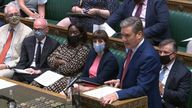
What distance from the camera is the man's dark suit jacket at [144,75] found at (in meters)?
3.48

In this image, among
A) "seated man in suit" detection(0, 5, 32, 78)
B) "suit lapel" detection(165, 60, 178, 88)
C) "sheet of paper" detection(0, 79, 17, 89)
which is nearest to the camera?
"sheet of paper" detection(0, 79, 17, 89)

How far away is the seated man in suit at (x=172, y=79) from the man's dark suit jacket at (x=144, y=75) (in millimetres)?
533

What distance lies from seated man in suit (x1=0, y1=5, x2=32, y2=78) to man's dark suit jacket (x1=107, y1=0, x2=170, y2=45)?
1192 millimetres

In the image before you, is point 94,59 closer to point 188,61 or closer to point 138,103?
point 188,61

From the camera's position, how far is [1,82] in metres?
4.28

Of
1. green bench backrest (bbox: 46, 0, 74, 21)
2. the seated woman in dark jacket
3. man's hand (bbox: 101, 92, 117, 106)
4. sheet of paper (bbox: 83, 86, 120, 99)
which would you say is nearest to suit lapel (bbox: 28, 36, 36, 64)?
the seated woman in dark jacket

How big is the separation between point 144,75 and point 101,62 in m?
1.15

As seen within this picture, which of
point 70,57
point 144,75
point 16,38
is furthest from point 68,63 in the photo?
point 144,75

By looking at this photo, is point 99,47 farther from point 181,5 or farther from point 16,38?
point 181,5

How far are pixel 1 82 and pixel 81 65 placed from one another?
947 mm

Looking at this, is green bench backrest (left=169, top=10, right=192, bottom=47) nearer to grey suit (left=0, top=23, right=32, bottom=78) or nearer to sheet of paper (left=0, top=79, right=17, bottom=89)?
grey suit (left=0, top=23, right=32, bottom=78)

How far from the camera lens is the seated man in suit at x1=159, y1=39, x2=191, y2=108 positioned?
165 inches

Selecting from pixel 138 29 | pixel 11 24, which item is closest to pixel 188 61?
pixel 138 29

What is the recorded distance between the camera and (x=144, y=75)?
11.6ft
